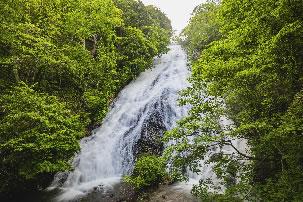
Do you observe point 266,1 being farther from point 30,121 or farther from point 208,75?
→ point 30,121

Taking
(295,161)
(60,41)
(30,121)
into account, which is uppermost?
(60,41)

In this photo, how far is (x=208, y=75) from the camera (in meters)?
5.81

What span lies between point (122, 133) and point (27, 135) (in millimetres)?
5839

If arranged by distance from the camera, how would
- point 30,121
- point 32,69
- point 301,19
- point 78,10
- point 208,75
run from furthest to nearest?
point 78,10, point 32,69, point 30,121, point 208,75, point 301,19

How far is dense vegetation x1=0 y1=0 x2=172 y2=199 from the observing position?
665 cm

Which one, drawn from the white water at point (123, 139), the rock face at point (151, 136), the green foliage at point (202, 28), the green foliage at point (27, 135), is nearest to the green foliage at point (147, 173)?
the white water at point (123, 139)

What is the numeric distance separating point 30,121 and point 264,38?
8808 mm

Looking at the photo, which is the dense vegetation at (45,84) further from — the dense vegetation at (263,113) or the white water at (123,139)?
the dense vegetation at (263,113)

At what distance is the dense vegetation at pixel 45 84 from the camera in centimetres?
665

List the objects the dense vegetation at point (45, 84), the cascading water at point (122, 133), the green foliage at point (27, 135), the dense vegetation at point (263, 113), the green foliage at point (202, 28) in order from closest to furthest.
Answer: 1. the dense vegetation at point (263, 113)
2. the green foliage at point (27, 135)
3. the dense vegetation at point (45, 84)
4. the cascading water at point (122, 133)
5. the green foliage at point (202, 28)

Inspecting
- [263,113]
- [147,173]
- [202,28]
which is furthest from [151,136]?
[202,28]

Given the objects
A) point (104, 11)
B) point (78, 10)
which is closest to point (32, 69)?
point (78, 10)

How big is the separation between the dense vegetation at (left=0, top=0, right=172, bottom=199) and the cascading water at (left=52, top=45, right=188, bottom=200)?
1.09 meters

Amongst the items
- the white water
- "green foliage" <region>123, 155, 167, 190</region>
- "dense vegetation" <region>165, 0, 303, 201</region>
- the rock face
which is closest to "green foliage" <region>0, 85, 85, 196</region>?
the white water
